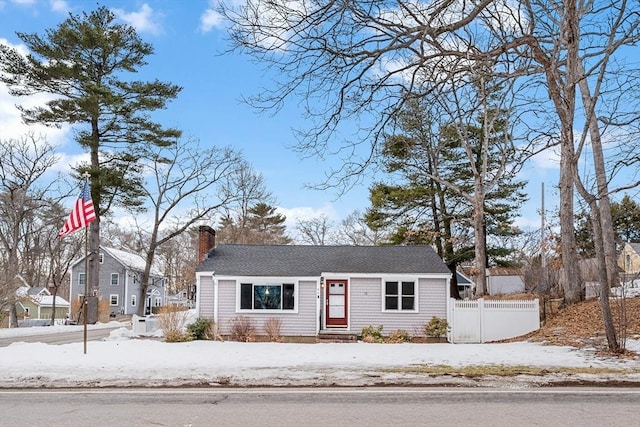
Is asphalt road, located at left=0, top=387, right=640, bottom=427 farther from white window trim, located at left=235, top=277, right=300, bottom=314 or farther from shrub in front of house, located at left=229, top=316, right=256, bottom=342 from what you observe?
white window trim, located at left=235, top=277, right=300, bottom=314

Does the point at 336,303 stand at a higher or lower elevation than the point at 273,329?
higher

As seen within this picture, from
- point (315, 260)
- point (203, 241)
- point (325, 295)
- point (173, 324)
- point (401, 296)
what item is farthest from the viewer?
point (203, 241)

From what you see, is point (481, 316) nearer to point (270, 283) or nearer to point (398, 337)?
point (398, 337)

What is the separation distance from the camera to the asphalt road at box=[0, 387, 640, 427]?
6316 millimetres

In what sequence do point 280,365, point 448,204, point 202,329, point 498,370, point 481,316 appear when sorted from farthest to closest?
point 448,204
point 481,316
point 202,329
point 280,365
point 498,370

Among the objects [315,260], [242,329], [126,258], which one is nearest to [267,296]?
[242,329]

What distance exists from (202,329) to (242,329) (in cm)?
191

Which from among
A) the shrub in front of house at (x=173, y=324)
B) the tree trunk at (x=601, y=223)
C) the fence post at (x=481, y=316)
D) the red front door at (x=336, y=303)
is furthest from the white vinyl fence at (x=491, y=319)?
the shrub in front of house at (x=173, y=324)

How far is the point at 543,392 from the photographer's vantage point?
804 centimetres

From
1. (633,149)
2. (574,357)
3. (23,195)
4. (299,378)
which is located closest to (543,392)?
(299,378)

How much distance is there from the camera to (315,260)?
2302cm

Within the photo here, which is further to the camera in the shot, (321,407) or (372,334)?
(372,334)

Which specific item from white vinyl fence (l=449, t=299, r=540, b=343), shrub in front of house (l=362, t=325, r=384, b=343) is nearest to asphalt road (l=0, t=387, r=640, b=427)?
shrub in front of house (l=362, t=325, r=384, b=343)

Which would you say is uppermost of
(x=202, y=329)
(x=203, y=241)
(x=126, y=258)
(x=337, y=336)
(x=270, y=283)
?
(x=126, y=258)
